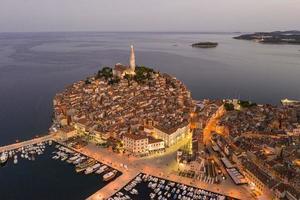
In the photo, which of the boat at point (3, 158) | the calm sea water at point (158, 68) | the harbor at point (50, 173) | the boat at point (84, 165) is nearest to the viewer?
the harbor at point (50, 173)

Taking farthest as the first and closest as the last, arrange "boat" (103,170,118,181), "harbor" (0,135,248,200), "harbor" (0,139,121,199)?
"boat" (103,170,118,181) < "harbor" (0,139,121,199) < "harbor" (0,135,248,200)

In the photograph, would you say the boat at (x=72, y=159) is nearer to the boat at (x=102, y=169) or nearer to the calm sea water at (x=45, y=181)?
the calm sea water at (x=45, y=181)

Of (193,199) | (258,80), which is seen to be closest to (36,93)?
(193,199)

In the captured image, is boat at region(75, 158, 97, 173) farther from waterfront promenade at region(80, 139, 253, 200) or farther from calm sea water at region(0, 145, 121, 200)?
waterfront promenade at region(80, 139, 253, 200)

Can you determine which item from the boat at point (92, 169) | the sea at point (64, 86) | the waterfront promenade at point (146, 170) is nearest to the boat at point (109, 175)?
the waterfront promenade at point (146, 170)

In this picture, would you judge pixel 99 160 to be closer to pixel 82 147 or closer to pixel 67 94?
pixel 82 147

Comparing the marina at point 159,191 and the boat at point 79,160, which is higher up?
the boat at point 79,160

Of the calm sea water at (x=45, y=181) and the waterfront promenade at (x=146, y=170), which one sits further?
the calm sea water at (x=45, y=181)

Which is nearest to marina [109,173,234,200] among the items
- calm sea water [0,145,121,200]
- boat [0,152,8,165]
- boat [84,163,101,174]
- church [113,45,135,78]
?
calm sea water [0,145,121,200]

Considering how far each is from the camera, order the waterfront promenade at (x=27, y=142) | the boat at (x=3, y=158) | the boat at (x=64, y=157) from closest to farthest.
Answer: the boat at (x=3, y=158) < the boat at (x=64, y=157) < the waterfront promenade at (x=27, y=142)

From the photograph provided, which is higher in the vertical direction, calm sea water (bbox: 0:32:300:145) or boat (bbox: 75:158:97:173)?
calm sea water (bbox: 0:32:300:145)

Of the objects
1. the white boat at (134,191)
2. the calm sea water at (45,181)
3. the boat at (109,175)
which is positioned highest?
the boat at (109,175)
